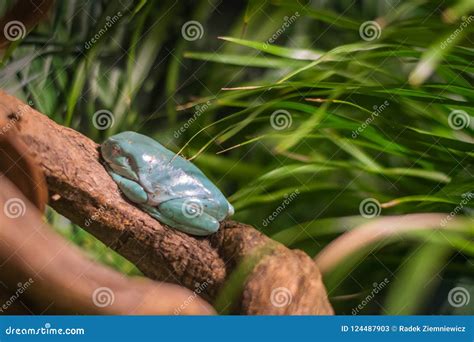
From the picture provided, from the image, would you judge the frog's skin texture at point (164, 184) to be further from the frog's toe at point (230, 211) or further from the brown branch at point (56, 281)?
the brown branch at point (56, 281)

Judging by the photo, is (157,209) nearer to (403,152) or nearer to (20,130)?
(20,130)

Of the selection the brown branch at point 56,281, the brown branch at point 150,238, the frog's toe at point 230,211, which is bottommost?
the brown branch at point 56,281

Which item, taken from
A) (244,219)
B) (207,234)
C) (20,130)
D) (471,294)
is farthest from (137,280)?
(471,294)

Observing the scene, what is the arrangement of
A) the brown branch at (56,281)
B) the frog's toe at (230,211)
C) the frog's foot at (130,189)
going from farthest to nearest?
1. the frog's toe at (230,211)
2. the frog's foot at (130,189)
3. the brown branch at (56,281)

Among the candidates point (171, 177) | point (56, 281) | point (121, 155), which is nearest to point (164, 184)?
point (171, 177)

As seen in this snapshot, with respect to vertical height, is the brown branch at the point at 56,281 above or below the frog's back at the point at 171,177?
below

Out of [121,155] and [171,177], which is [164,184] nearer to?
[171,177]

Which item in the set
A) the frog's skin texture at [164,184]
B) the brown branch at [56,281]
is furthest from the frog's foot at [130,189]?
the brown branch at [56,281]
